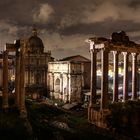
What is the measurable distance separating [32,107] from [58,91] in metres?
25.5

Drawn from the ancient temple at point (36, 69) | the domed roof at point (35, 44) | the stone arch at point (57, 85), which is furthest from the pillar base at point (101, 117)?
the domed roof at point (35, 44)

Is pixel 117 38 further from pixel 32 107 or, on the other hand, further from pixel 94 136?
pixel 32 107

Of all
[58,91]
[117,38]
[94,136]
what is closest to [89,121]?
[94,136]

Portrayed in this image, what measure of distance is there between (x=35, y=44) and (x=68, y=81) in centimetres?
1658

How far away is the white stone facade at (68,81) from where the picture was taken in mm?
58688

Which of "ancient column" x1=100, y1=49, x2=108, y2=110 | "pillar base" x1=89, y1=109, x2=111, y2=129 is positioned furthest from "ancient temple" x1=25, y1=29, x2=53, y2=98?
"ancient column" x1=100, y1=49, x2=108, y2=110

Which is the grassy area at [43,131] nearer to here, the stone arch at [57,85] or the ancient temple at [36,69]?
the stone arch at [57,85]

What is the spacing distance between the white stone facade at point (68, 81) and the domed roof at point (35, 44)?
8.63 metres

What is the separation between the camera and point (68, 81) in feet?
194

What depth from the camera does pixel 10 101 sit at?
3531 cm

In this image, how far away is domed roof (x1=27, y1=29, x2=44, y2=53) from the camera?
69075 millimetres

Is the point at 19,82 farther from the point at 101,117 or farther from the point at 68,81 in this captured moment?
the point at 68,81

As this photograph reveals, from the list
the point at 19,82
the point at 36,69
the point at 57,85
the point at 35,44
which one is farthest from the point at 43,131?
the point at 35,44

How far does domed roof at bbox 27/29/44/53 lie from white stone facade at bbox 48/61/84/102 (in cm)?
863
